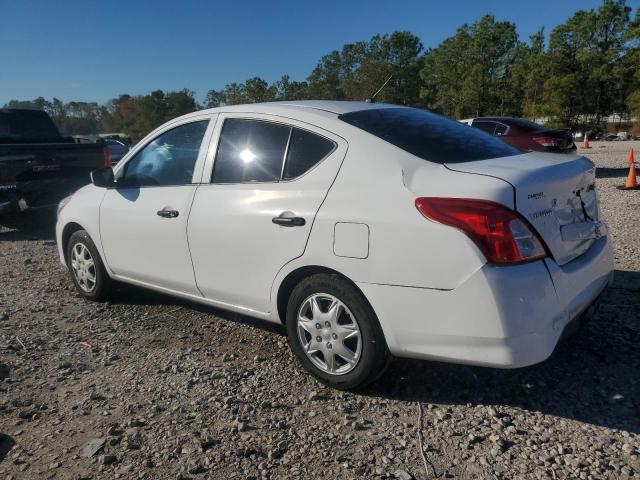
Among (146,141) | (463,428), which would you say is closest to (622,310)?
(463,428)

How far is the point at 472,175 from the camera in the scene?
110 inches

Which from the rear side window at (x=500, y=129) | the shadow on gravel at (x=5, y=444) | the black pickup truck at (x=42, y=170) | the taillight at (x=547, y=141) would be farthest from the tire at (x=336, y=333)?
the rear side window at (x=500, y=129)

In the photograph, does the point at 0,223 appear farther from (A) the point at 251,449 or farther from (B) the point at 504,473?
(B) the point at 504,473

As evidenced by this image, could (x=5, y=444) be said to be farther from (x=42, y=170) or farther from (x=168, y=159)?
(x=42, y=170)

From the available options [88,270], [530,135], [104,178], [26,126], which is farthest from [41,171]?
[530,135]

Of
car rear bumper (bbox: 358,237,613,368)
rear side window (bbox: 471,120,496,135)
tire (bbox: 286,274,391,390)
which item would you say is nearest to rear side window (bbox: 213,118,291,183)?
tire (bbox: 286,274,391,390)

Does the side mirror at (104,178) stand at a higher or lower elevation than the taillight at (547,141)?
higher

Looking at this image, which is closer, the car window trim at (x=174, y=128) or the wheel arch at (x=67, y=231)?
the car window trim at (x=174, y=128)

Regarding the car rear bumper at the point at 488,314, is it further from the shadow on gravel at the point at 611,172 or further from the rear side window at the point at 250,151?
the shadow on gravel at the point at 611,172

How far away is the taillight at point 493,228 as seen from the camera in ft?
8.51

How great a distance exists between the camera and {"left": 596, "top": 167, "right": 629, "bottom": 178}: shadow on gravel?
563 inches

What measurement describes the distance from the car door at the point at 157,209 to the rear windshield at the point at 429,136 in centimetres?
126

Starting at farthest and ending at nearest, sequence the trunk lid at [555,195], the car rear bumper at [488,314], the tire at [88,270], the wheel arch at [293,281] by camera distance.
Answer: the tire at [88,270] → the wheel arch at [293,281] → the trunk lid at [555,195] → the car rear bumper at [488,314]

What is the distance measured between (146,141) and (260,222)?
1.64 m
